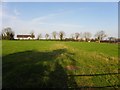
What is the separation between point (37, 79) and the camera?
9.55 metres

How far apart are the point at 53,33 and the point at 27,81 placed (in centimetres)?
13568

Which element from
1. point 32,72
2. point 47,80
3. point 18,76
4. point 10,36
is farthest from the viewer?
point 10,36

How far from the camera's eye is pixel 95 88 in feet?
27.5

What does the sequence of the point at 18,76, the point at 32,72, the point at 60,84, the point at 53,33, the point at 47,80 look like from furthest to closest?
the point at 53,33 < the point at 32,72 < the point at 18,76 < the point at 47,80 < the point at 60,84

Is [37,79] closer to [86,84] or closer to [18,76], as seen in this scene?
[18,76]

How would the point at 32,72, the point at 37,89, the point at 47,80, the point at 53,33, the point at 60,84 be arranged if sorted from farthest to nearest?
the point at 53,33 → the point at 32,72 → the point at 47,80 → the point at 60,84 → the point at 37,89

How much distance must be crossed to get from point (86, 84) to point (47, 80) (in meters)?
1.89

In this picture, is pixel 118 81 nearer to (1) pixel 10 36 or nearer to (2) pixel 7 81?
(2) pixel 7 81

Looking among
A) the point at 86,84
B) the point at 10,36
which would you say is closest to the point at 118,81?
the point at 86,84

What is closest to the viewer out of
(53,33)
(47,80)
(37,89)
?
(37,89)

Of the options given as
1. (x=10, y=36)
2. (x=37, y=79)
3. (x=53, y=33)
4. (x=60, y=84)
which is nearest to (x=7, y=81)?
(x=37, y=79)

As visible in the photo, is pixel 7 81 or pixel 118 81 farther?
pixel 118 81

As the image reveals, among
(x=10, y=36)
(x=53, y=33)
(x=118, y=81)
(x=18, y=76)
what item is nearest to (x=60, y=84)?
(x=18, y=76)

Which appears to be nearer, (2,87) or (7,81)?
(2,87)
